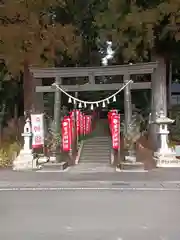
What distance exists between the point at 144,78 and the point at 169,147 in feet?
31.0

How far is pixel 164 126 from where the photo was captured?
1938cm

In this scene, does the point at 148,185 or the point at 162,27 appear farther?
the point at 162,27

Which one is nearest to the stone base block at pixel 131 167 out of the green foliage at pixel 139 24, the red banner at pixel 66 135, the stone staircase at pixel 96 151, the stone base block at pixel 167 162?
the stone base block at pixel 167 162

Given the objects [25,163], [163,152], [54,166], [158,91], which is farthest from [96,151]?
[158,91]

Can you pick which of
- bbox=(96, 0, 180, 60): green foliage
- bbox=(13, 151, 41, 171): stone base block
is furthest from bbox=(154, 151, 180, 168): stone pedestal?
bbox=(13, 151, 41, 171): stone base block

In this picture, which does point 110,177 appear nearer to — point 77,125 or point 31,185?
point 31,185

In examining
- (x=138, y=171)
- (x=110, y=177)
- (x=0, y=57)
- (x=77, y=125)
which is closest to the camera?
(x=110, y=177)

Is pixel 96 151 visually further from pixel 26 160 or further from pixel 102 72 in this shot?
pixel 102 72

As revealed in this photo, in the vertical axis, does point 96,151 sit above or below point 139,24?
below

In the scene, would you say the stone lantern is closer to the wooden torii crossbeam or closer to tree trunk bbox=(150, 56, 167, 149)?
the wooden torii crossbeam

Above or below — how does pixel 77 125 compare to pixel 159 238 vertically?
above

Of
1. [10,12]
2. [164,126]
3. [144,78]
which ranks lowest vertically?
[164,126]

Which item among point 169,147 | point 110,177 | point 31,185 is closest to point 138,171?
point 110,177

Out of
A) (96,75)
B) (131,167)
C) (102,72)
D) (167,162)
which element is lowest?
(131,167)
